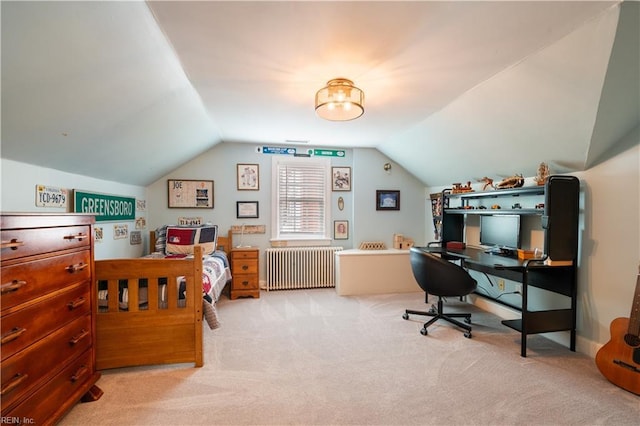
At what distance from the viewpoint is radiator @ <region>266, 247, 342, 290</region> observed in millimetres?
4258

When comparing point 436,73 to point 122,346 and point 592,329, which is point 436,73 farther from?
point 122,346

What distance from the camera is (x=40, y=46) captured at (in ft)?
4.35

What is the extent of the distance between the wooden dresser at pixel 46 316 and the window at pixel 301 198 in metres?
2.79

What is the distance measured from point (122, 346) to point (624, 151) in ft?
12.8

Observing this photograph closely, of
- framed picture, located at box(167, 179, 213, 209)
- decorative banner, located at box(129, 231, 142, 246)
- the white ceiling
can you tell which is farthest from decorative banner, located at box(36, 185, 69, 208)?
framed picture, located at box(167, 179, 213, 209)

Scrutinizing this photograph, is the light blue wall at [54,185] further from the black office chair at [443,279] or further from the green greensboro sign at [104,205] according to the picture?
the black office chair at [443,279]

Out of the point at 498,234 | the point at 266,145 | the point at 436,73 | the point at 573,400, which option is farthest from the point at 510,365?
the point at 266,145

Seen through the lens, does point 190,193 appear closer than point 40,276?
No

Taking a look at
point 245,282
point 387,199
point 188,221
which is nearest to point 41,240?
point 245,282

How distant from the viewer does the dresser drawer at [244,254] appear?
12.7 ft

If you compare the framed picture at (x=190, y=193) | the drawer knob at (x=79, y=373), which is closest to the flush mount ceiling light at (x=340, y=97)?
the drawer knob at (x=79, y=373)

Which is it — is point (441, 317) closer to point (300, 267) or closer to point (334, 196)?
point (300, 267)

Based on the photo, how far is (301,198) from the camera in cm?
451

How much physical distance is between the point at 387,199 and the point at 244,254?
238cm
